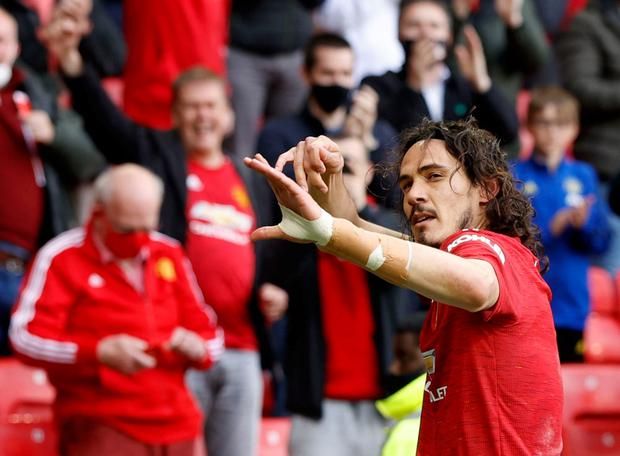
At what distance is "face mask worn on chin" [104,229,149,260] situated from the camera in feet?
18.8

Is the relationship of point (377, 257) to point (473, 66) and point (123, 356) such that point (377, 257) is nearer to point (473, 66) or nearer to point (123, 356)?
point (123, 356)

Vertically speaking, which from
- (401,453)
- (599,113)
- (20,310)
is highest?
(599,113)

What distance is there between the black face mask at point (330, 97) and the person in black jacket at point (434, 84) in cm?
50

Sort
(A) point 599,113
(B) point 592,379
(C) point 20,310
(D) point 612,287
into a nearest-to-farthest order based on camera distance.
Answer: (C) point 20,310
(B) point 592,379
(D) point 612,287
(A) point 599,113

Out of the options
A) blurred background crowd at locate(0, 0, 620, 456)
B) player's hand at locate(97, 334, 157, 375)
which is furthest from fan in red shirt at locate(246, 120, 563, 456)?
player's hand at locate(97, 334, 157, 375)

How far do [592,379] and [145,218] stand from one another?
2960mm

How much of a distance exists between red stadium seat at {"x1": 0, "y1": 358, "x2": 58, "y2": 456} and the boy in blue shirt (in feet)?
9.04

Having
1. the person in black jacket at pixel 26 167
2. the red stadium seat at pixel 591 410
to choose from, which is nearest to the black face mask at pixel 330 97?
the person in black jacket at pixel 26 167

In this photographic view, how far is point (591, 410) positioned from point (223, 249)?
242cm

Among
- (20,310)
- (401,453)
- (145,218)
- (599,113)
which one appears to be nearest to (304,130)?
(145,218)

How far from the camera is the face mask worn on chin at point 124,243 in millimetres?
5727

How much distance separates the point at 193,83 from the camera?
6.70m

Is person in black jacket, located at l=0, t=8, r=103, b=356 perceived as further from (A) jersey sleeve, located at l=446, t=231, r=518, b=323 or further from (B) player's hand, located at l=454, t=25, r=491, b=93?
(A) jersey sleeve, located at l=446, t=231, r=518, b=323

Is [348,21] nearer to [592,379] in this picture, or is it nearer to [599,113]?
[599,113]
